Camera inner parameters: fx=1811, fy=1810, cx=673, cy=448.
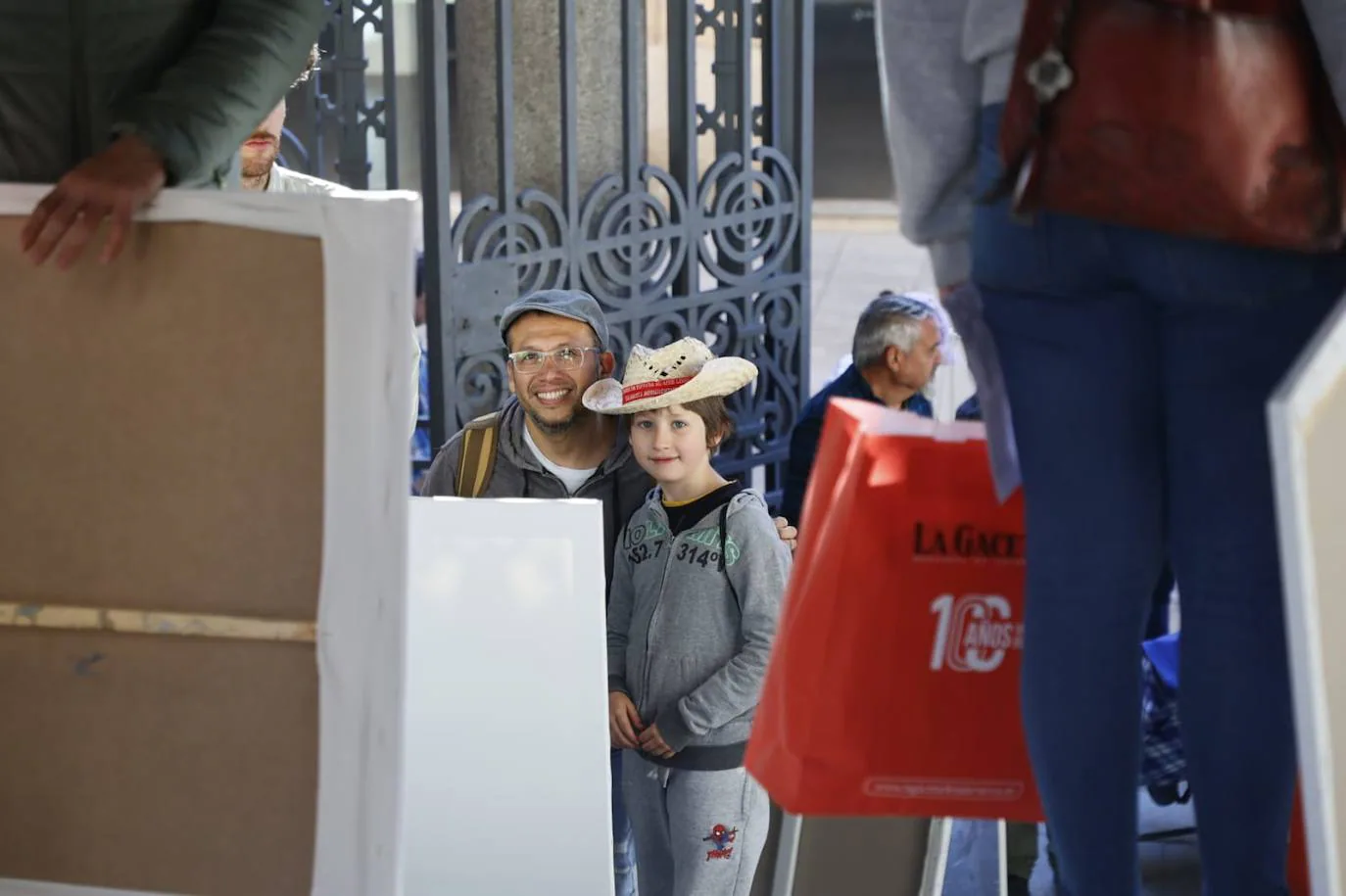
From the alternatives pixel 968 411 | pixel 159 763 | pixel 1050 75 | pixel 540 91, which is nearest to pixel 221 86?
pixel 159 763

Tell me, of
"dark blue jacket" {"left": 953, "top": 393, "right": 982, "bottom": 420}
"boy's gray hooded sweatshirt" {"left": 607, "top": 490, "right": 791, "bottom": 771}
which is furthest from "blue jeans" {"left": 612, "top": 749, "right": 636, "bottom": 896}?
"dark blue jacket" {"left": 953, "top": 393, "right": 982, "bottom": 420}

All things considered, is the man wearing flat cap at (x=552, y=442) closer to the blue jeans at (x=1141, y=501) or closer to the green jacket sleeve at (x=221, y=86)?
the green jacket sleeve at (x=221, y=86)

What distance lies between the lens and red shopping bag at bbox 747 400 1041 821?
71.1 inches

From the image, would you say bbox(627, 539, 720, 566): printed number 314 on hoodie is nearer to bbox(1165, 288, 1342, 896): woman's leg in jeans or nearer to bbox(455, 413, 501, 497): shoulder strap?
bbox(455, 413, 501, 497): shoulder strap

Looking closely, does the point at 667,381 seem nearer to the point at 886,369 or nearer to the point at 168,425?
the point at 886,369

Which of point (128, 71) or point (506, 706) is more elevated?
point (128, 71)

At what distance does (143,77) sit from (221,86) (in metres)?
0.10

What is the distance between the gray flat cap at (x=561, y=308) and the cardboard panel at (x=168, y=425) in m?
1.85

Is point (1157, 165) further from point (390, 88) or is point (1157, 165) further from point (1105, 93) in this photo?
point (390, 88)

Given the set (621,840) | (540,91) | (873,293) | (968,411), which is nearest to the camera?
(621,840)

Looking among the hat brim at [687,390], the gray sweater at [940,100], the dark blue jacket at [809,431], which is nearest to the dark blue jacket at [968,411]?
the dark blue jacket at [809,431]

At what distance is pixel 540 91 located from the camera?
4.62m

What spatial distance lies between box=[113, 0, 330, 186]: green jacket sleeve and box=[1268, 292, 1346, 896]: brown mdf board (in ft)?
3.31

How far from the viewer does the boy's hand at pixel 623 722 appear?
3.18 meters
